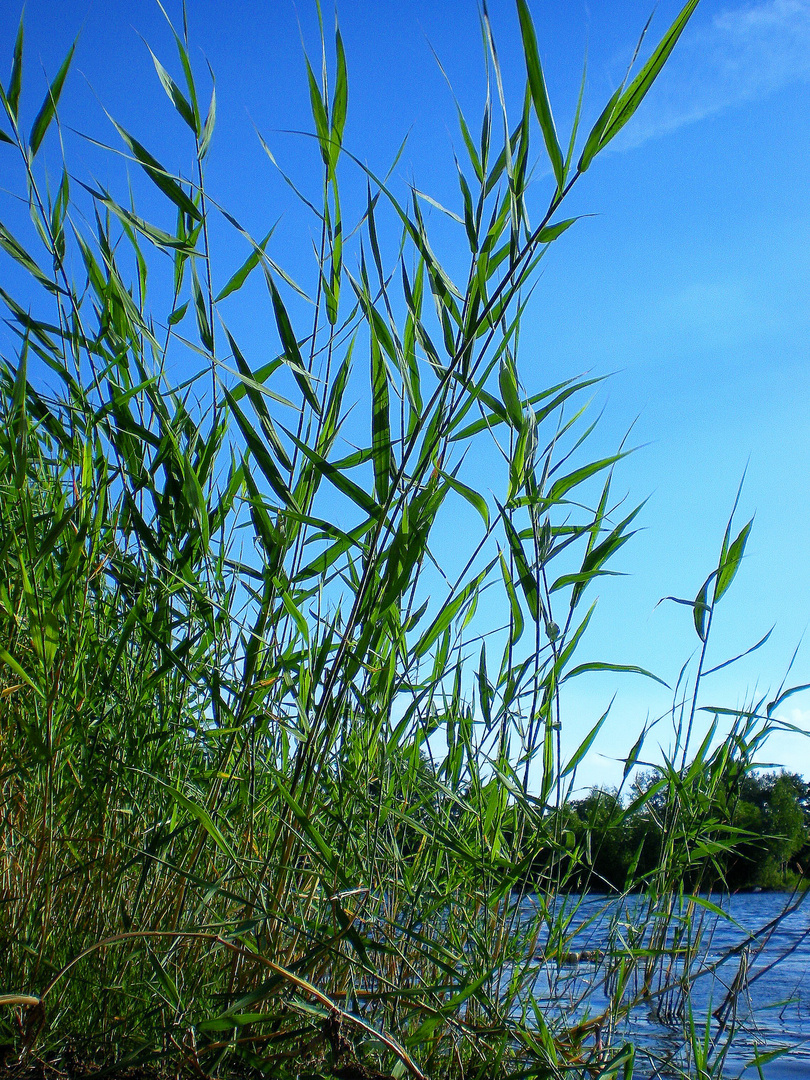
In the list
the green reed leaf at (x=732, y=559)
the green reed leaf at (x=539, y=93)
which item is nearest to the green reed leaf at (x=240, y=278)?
the green reed leaf at (x=539, y=93)

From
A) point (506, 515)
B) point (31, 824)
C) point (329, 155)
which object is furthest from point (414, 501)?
point (31, 824)

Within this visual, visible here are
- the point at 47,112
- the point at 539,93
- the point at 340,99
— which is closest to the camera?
the point at 539,93

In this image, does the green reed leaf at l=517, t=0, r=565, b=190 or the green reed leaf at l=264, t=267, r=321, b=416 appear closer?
the green reed leaf at l=517, t=0, r=565, b=190

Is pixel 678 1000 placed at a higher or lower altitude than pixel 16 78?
lower

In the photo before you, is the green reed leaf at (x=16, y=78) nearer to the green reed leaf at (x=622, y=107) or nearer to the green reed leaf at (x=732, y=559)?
the green reed leaf at (x=622, y=107)

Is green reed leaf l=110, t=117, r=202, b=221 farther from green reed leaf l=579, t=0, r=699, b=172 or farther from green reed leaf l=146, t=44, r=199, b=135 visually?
green reed leaf l=579, t=0, r=699, b=172

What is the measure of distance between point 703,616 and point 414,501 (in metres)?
0.97

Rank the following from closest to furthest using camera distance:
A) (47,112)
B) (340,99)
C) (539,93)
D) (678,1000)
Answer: (539,93), (340,99), (47,112), (678,1000)

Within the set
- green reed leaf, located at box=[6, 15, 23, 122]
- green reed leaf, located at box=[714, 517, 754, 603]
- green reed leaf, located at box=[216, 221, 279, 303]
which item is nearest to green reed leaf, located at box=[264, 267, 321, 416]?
green reed leaf, located at box=[216, 221, 279, 303]

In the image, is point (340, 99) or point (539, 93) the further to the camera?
point (340, 99)

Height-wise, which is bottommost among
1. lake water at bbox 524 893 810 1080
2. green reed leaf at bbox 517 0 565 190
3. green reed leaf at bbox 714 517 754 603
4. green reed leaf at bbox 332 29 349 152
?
lake water at bbox 524 893 810 1080

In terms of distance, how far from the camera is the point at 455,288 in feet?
4.23

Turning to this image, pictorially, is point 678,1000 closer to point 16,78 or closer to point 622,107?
point 622,107

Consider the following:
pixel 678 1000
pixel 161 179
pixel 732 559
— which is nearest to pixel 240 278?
pixel 161 179
